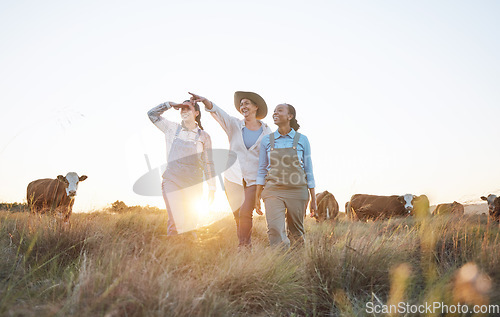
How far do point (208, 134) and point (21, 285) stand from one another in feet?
13.3

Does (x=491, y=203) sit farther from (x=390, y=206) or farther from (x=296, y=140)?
(x=296, y=140)

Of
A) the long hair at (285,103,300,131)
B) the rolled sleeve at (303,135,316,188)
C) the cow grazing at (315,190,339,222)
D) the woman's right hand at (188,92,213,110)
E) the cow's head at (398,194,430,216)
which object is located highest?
the woman's right hand at (188,92,213,110)

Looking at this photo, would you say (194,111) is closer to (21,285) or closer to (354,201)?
(21,285)

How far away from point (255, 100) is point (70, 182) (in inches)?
339

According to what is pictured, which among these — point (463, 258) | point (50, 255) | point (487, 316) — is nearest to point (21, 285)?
point (50, 255)

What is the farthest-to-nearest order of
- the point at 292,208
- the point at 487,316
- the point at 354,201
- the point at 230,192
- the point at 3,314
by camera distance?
the point at 354,201 < the point at 230,192 < the point at 292,208 < the point at 487,316 < the point at 3,314

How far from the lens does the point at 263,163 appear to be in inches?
221

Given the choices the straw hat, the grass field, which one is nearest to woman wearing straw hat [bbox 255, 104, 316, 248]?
the grass field

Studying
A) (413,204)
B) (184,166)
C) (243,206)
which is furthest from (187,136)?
(413,204)

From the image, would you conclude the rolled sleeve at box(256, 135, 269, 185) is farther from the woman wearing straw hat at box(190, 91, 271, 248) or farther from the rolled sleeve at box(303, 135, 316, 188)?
the rolled sleeve at box(303, 135, 316, 188)

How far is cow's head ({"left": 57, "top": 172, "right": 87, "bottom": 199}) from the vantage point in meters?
12.3

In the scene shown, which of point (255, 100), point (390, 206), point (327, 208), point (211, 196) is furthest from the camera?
point (390, 206)

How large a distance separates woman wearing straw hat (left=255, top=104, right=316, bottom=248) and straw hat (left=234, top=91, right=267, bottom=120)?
3.33ft

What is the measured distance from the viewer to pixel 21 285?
3367 millimetres
